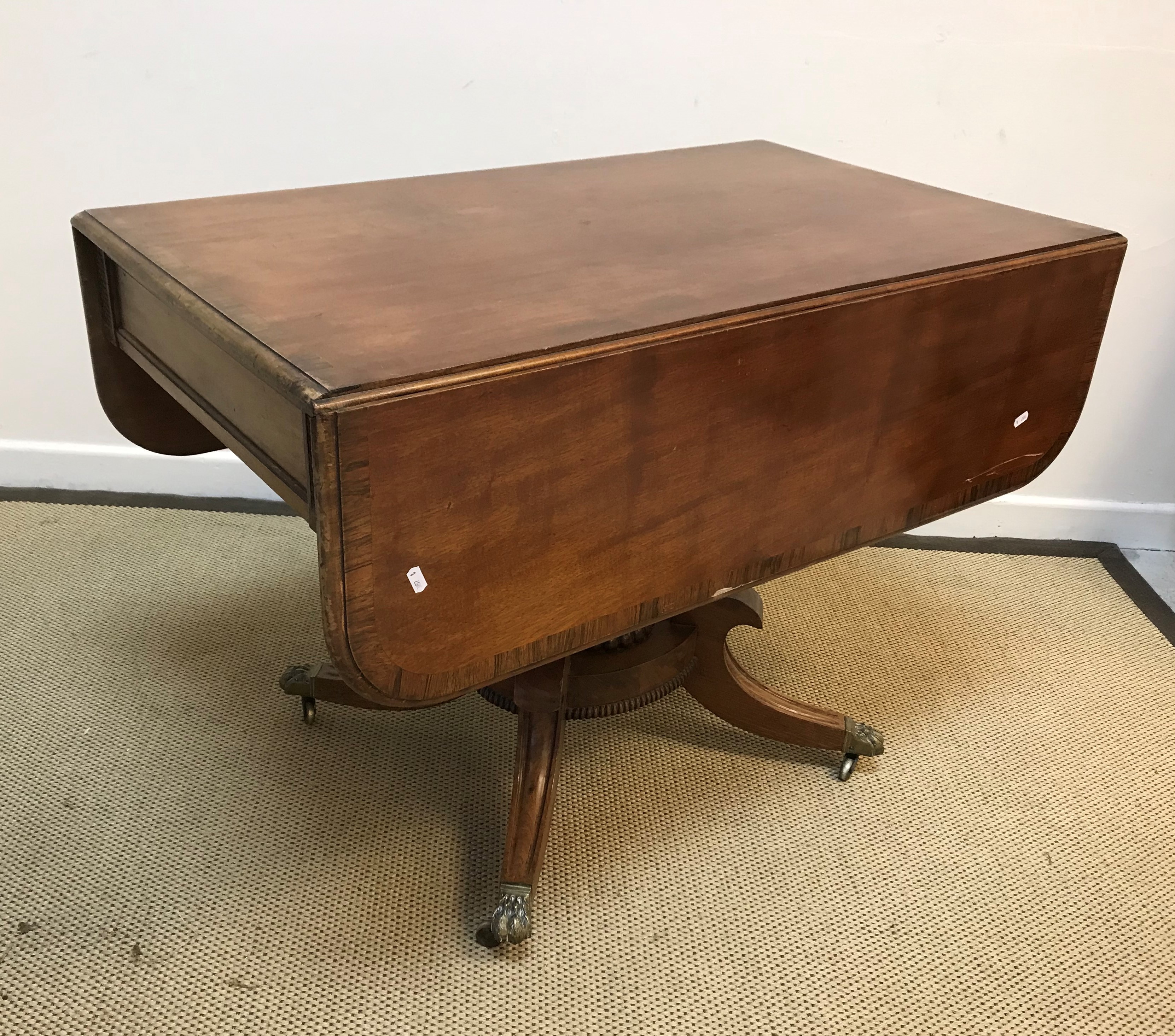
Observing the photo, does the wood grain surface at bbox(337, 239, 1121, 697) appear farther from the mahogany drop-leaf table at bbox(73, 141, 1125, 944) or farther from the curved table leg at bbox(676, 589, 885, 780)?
the curved table leg at bbox(676, 589, 885, 780)

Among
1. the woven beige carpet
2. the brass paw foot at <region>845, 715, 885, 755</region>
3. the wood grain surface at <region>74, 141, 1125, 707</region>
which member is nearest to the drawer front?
the wood grain surface at <region>74, 141, 1125, 707</region>

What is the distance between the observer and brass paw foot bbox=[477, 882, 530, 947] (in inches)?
45.7

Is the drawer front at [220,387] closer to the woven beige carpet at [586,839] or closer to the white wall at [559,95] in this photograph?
the woven beige carpet at [586,839]

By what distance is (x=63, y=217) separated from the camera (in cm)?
181

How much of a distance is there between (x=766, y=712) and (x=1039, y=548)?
0.92m

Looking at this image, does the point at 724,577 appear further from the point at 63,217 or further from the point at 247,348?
the point at 63,217

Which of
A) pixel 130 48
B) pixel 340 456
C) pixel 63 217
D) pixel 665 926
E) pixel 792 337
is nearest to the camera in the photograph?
pixel 340 456

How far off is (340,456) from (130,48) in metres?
1.27

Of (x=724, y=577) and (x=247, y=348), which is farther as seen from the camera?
(x=724, y=577)

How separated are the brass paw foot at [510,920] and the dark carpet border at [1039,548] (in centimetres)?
108

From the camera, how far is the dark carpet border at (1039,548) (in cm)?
202

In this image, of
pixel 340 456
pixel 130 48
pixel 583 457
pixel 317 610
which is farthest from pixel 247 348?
pixel 130 48

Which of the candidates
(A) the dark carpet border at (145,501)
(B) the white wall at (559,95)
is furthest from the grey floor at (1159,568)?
(A) the dark carpet border at (145,501)

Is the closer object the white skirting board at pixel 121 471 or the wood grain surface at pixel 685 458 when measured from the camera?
the wood grain surface at pixel 685 458
